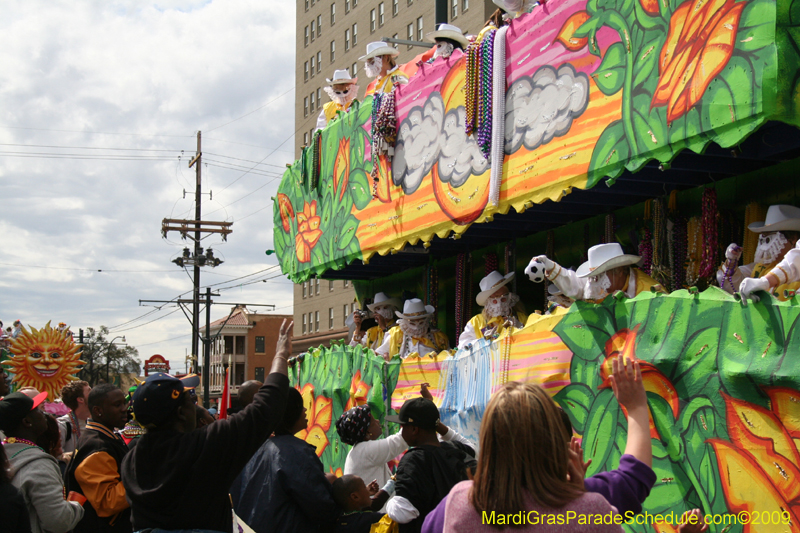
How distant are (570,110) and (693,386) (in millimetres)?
2482

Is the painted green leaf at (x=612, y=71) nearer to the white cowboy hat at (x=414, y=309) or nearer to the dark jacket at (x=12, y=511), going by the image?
the white cowboy hat at (x=414, y=309)

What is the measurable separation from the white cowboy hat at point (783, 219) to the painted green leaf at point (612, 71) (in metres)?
1.45

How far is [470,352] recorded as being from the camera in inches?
296

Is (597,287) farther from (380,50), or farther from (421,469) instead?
(380,50)

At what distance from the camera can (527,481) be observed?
6.93 feet

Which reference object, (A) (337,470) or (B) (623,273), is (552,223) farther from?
(A) (337,470)

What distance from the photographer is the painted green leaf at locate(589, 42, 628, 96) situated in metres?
5.73

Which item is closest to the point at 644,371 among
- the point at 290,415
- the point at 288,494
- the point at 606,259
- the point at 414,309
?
the point at 606,259

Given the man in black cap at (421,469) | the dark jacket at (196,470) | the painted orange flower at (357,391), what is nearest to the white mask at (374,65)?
the painted orange flower at (357,391)

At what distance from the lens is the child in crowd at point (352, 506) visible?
157 inches

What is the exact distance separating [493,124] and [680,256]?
6.79ft

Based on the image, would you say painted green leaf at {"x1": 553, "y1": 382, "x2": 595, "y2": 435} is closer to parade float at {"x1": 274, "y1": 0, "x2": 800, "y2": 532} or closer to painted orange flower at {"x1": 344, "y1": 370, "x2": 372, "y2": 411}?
parade float at {"x1": 274, "y1": 0, "x2": 800, "y2": 532}

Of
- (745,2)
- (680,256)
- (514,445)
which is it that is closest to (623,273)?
(680,256)

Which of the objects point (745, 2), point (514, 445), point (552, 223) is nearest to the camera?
point (514, 445)
